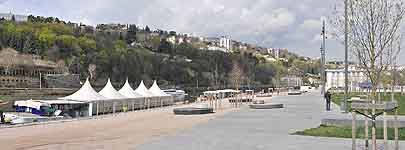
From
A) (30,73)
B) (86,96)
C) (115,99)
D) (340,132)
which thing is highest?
(30,73)

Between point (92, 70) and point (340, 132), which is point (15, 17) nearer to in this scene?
point (92, 70)

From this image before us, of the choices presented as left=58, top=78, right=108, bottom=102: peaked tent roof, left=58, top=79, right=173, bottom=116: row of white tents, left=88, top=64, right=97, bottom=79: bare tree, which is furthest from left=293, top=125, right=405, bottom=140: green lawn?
left=88, top=64, right=97, bottom=79: bare tree

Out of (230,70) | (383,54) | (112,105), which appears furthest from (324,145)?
(230,70)

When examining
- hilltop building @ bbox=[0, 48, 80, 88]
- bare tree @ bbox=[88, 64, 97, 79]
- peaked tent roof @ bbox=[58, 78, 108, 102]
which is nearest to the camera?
peaked tent roof @ bbox=[58, 78, 108, 102]

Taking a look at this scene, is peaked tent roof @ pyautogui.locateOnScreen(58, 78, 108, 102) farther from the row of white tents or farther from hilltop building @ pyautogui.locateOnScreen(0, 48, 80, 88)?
hilltop building @ pyautogui.locateOnScreen(0, 48, 80, 88)

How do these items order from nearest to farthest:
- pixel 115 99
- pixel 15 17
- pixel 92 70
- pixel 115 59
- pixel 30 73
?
pixel 115 99 → pixel 30 73 → pixel 92 70 → pixel 115 59 → pixel 15 17

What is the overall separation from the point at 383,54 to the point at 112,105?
103 ft

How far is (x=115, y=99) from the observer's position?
42.1 metres

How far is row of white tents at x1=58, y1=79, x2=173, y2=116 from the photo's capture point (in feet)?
127

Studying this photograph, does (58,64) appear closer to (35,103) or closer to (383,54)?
(35,103)

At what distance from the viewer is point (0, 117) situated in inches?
1000

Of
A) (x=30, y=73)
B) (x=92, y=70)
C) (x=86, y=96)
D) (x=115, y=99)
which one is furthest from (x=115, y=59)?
(x=86, y=96)

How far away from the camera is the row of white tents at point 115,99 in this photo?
38812mm

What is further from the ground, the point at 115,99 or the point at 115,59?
the point at 115,59
